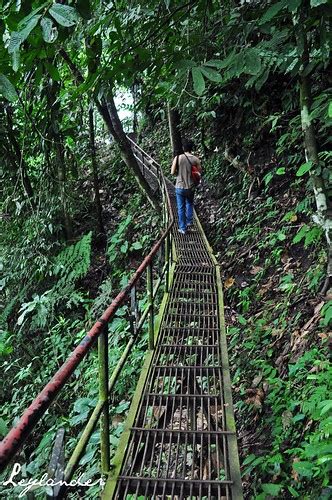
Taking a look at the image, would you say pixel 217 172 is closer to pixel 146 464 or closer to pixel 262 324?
pixel 262 324

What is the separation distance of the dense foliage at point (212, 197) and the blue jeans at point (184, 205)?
0.66 m

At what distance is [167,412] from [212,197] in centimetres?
744

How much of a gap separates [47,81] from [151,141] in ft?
40.9

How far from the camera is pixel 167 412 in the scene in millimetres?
2965

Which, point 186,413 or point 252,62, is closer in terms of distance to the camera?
point 252,62

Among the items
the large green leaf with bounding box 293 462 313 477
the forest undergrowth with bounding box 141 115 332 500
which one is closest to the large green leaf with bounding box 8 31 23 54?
the forest undergrowth with bounding box 141 115 332 500

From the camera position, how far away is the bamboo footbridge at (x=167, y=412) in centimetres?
165

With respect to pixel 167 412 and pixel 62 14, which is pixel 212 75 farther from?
pixel 167 412

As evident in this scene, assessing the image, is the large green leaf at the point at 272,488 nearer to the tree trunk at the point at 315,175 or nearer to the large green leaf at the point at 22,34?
the tree trunk at the point at 315,175

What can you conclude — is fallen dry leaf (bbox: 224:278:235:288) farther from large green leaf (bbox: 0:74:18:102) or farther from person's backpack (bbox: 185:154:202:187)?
large green leaf (bbox: 0:74:18:102)

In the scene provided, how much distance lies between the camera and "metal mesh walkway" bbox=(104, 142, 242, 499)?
2273 mm

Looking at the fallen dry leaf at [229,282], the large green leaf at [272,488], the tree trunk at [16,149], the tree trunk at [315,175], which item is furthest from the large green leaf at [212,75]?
the tree trunk at [16,149]

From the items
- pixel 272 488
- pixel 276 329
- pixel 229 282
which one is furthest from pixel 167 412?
pixel 229 282

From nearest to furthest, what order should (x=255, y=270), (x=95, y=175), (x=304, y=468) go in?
(x=304, y=468), (x=255, y=270), (x=95, y=175)
